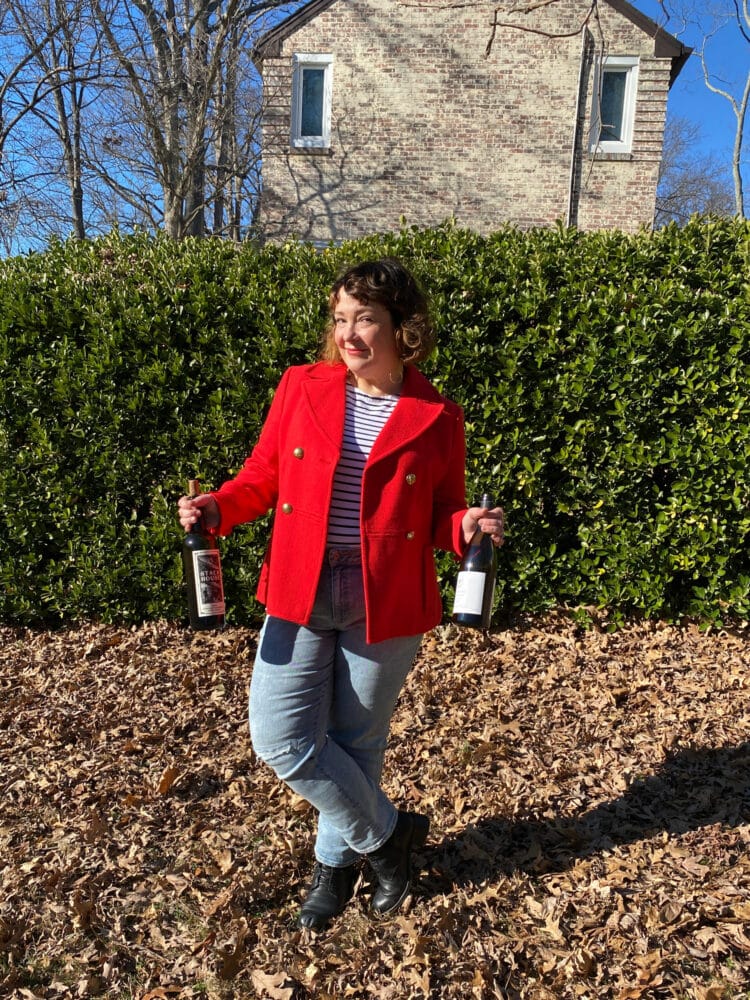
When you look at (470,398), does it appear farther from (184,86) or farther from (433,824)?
(184,86)

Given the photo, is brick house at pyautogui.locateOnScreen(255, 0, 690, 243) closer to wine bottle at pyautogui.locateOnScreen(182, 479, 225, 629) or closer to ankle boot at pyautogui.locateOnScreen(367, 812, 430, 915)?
wine bottle at pyautogui.locateOnScreen(182, 479, 225, 629)

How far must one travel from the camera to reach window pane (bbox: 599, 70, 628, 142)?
1471cm

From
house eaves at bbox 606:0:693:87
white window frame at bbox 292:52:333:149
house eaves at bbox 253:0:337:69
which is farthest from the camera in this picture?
white window frame at bbox 292:52:333:149

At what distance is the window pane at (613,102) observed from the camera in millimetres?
14713

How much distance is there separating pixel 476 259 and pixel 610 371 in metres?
1.04

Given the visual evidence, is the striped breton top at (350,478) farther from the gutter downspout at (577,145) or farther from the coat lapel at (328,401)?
the gutter downspout at (577,145)

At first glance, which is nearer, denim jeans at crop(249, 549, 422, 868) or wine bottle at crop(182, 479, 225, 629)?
denim jeans at crop(249, 549, 422, 868)

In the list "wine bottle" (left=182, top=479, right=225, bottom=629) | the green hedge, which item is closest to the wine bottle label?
"wine bottle" (left=182, top=479, right=225, bottom=629)

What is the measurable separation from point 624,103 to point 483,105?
2841mm

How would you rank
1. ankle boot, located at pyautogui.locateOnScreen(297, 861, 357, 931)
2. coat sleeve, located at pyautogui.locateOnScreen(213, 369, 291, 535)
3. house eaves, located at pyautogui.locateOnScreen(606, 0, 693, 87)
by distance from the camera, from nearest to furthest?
coat sleeve, located at pyautogui.locateOnScreen(213, 369, 291, 535) < ankle boot, located at pyautogui.locateOnScreen(297, 861, 357, 931) < house eaves, located at pyautogui.locateOnScreen(606, 0, 693, 87)

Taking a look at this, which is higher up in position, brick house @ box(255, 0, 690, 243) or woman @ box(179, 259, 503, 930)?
brick house @ box(255, 0, 690, 243)

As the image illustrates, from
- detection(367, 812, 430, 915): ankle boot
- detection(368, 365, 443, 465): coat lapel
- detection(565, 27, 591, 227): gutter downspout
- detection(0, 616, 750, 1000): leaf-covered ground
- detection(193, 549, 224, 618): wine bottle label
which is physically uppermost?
detection(565, 27, 591, 227): gutter downspout

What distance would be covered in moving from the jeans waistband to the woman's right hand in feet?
1.34

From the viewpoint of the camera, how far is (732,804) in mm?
3287
